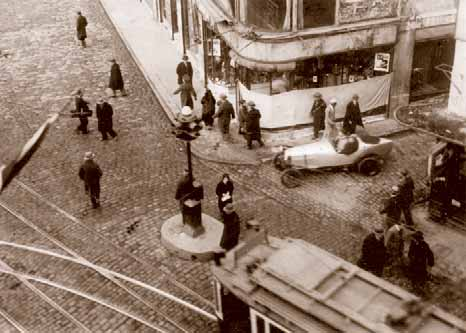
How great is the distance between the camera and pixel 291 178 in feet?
59.6

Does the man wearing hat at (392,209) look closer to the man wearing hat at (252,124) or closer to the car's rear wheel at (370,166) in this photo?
the car's rear wheel at (370,166)

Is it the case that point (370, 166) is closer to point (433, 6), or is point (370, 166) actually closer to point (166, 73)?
point (433, 6)

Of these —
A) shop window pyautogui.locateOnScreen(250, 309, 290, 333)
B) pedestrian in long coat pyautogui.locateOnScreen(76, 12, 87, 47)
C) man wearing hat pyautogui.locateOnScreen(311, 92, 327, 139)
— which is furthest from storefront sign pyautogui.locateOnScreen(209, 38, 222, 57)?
shop window pyautogui.locateOnScreen(250, 309, 290, 333)

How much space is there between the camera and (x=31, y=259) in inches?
601

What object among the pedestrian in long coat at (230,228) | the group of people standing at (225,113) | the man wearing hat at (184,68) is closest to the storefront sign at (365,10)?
the group of people standing at (225,113)

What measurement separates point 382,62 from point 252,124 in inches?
183

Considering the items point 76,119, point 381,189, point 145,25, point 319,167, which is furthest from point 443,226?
point 145,25

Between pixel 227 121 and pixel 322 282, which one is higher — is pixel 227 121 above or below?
below

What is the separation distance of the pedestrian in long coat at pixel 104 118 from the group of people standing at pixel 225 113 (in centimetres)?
252

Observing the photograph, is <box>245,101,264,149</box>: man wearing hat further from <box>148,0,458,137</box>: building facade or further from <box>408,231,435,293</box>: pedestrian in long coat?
<box>408,231,435,293</box>: pedestrian in long coat

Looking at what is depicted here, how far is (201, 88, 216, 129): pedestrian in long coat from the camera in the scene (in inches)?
823

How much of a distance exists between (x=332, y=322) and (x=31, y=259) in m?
7.99

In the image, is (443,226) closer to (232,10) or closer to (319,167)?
(319,167)

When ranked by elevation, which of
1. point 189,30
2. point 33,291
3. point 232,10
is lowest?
point 33,291
